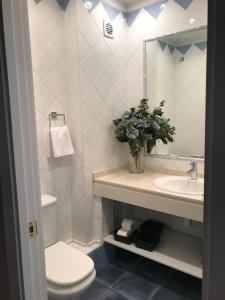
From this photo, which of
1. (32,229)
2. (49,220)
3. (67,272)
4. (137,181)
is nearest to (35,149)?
(32,229)

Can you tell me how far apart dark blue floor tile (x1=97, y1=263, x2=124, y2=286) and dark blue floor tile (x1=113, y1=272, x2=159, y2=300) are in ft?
0.17

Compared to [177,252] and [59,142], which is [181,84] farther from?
[177,252]

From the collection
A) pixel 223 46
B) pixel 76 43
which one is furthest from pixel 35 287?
pixel 76 43

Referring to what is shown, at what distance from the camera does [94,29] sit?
2119 millimetres

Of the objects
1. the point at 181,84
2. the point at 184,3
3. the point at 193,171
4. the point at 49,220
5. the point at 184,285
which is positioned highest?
the point at 184,3

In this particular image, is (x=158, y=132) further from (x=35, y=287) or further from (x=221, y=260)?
(x=221, y=260)

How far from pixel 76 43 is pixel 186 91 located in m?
1.00

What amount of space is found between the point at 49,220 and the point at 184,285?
48.0 inches

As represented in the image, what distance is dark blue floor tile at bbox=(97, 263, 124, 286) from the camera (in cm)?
217

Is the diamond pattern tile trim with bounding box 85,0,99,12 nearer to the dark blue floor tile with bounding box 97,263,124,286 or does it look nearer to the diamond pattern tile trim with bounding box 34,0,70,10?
the diamond pattern tile trim with bounding box 34,0,70,10

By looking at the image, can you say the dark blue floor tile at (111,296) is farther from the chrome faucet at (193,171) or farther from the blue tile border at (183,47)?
the blue tile border at (183,47)

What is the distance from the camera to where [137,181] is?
2139 millimetres

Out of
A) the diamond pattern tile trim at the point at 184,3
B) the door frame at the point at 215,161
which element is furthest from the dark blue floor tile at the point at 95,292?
the diamond pattern tile trim at the point at 184,3

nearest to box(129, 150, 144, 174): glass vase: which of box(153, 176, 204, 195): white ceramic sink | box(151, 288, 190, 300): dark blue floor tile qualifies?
box(153, 176, 204, 195): white ceramic sink
